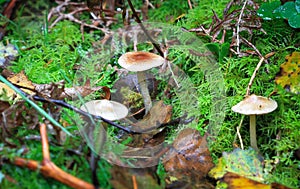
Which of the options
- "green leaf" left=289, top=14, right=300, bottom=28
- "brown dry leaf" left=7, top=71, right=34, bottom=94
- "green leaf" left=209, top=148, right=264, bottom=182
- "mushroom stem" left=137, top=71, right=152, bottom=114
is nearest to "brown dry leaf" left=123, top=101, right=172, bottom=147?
"mushroom stem" left=137, top=71, right=152, bottom=114

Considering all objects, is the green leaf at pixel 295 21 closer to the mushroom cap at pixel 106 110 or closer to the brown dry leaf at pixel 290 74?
the brown dry leaf at pixel 290 74

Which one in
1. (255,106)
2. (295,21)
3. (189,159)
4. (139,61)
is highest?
(295,21)

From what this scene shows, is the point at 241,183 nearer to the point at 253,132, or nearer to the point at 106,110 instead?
the point at 253,132

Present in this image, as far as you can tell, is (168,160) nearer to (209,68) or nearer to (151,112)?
(151,112)

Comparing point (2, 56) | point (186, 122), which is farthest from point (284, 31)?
point (2, 56)

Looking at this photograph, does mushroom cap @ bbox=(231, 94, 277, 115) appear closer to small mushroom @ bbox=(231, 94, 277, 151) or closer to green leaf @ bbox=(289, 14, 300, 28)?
small mushroom @ bbox=(231, 94, 277, 151)

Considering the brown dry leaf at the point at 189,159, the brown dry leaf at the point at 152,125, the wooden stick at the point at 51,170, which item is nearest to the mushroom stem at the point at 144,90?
the brown dry leaf at the point at 152,125

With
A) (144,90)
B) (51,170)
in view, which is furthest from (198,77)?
(51,170)
